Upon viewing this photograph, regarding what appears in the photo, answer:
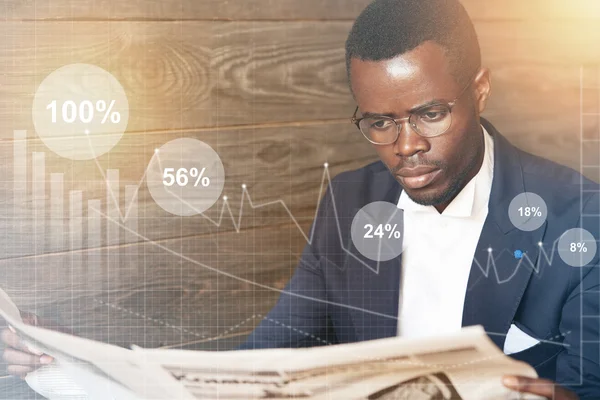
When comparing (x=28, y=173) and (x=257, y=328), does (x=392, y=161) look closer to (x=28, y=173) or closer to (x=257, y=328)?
(x=257, y=328)

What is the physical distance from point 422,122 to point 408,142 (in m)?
0.04

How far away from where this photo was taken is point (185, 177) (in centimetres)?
131

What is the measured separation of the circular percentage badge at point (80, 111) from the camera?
4.20 feet

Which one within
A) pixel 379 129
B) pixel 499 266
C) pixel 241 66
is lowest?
pixel 499 266

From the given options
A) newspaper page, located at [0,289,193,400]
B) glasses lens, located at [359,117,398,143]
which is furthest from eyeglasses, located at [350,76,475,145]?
newspaper page, located at [0,289,193,400]

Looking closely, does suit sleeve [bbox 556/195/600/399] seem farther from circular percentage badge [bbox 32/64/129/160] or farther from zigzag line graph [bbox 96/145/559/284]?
circular percentage badge [bbox 32/64/129/160]

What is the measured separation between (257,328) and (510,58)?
2.05 ft

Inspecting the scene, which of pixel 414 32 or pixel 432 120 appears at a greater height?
pixel 414 32

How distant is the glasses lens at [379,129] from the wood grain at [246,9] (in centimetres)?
18

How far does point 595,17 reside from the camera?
1.32 metres

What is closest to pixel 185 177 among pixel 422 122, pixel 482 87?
pixel 422 122

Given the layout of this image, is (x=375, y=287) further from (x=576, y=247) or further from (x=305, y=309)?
(x=576, y=247)

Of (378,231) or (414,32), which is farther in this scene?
(378,231)

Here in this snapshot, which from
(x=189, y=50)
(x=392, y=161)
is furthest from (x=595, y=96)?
(x=189, y=50)
